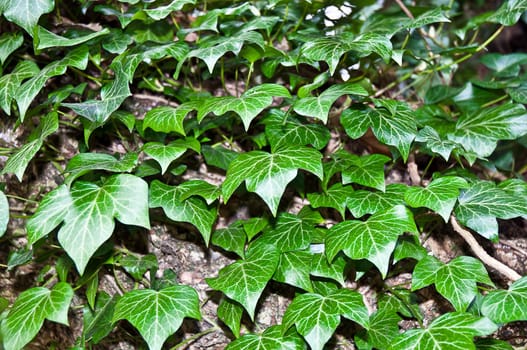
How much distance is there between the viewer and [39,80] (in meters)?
1.04

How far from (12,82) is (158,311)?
0.61m

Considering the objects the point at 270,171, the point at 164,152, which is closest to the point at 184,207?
the point at 164,152

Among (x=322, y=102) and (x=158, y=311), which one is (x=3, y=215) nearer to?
(x=158, y=311)

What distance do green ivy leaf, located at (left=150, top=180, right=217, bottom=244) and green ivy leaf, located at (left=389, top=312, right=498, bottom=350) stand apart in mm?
425

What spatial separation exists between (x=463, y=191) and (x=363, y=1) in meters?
0.61

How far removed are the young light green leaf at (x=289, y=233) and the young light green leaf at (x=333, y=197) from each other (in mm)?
55

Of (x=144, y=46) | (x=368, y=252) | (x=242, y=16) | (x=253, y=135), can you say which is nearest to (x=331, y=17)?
(x=242, y=16)

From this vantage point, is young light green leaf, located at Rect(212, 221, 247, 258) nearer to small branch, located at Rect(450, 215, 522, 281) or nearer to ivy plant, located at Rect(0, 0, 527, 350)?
ivy plant, located at Rect(0, 0, 527, 350)

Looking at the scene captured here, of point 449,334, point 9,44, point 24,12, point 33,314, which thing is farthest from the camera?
point 9,44

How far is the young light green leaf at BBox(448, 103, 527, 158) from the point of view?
47.0 inches

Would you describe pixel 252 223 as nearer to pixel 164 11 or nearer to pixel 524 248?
pixel 164 11

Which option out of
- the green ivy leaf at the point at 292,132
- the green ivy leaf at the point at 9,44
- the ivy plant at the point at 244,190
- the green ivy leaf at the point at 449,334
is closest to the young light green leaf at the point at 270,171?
the ivy plant at the point at 244,190

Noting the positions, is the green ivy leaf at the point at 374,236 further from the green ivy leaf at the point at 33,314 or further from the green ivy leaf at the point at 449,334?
the green ivy leaf at the point at 33,314

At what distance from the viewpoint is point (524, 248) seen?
126 cm
